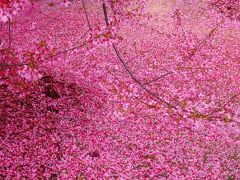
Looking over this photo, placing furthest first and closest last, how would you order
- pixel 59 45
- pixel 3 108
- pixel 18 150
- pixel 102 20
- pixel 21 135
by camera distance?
pixel 102 20 → pixel 59 45 → pixel 3 108 → pixel 21 135 → pixel 18 150

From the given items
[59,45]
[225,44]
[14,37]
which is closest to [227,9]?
[225,44]

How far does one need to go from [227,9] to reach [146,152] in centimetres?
1972

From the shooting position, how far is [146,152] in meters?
10.8

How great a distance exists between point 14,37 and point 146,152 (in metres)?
12.9

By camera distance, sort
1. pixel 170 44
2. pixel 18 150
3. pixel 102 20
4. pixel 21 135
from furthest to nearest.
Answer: pixel 102 20, pixel 170 44, pixel 21 135, pixel 18 150

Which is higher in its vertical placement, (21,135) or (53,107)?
(53,107)

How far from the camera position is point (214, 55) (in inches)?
764

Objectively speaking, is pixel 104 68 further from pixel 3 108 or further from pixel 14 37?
pixel 14 37

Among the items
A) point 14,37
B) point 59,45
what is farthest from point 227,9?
point 14,37

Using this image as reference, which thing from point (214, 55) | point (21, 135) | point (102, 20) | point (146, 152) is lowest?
point (146, 152)

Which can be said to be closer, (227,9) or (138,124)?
(138,124)

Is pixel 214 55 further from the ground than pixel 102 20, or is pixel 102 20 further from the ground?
pixel 102 20

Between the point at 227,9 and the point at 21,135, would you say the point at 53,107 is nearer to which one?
the point at 21,135

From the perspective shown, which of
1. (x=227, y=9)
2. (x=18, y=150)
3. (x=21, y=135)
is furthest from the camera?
(x=227, y=9)
